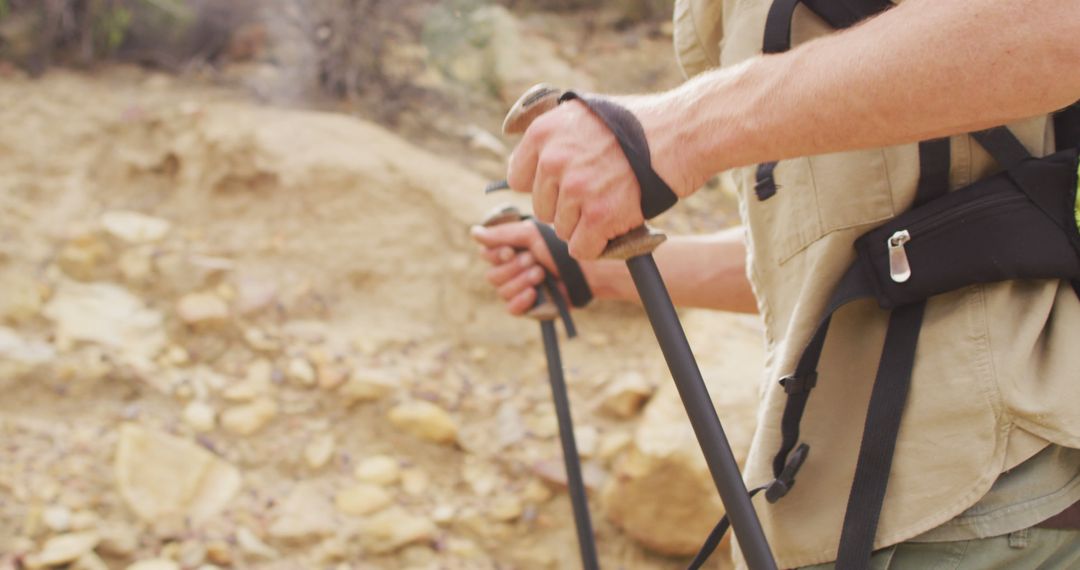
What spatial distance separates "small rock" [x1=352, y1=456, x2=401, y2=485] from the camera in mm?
2785

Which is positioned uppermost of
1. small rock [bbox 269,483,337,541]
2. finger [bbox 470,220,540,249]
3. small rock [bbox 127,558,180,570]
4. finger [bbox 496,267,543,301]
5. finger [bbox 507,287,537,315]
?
finger [bbox 470,220,540,249]

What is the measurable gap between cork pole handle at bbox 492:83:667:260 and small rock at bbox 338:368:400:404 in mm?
1840

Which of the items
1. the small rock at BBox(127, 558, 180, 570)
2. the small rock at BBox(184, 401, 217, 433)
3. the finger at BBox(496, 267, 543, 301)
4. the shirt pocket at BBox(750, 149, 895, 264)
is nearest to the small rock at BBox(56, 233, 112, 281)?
the small rock at BBox(184, 401, 217, 433)

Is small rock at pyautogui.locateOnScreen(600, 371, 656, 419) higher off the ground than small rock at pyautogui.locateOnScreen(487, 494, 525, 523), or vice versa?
small rock at pyautogui.locateOnScreen(600, 371, 656, 419)

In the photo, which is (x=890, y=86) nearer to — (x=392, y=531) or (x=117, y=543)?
(x=392, y=531)

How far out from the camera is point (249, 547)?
2.42 m

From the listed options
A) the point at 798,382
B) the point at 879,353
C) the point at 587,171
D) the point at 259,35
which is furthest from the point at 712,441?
the point at 259,35

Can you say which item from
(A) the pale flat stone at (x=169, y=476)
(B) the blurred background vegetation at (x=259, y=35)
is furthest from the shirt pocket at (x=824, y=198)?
(B) the blurred background vegetation at (x=259, y=35)

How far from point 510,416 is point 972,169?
2.12m

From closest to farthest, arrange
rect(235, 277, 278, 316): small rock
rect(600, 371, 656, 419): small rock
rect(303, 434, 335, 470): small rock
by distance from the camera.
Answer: rect(303, 434, 335, 470): small rock → rect(600, 371, 656, 419): small rock → rect(235, 277, 278, 316): small rock

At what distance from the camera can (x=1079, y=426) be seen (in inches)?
40.6

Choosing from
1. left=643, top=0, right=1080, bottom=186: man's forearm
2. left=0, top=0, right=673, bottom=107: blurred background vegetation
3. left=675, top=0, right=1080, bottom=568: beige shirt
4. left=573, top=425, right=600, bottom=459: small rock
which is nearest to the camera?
left=643, top=0, right=1080, bottom=186: man's forearm

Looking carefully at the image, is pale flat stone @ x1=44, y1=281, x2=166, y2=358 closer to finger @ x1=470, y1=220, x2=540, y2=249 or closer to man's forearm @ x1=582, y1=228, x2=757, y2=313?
finger @ x1=470, y1=220, x2=540, y2=249

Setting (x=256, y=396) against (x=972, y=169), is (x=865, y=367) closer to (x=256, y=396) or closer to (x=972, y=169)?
(x=972, y=169)
